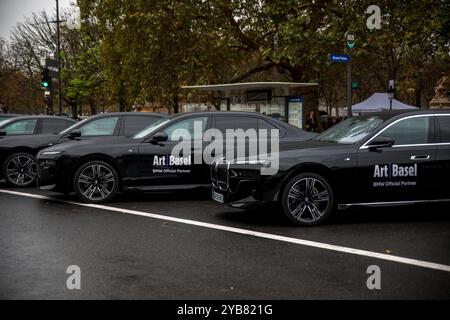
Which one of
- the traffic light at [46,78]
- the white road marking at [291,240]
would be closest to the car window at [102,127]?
the white road marking at [291,240]

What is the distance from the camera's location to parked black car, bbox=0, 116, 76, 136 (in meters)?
12.6

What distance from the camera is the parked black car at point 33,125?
495 inches

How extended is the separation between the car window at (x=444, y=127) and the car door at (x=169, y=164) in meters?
3.82

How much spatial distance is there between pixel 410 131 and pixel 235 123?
3.26 m

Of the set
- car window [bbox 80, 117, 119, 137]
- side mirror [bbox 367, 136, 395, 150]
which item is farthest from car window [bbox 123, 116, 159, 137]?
side mirror [bbox 367, 136, 395, 150]

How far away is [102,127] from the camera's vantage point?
1139cm

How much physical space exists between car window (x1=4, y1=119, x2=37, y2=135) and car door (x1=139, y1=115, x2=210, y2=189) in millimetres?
4328

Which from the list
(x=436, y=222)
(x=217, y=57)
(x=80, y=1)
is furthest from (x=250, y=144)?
(x=80, y=1)

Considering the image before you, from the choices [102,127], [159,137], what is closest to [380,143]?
[159,137]

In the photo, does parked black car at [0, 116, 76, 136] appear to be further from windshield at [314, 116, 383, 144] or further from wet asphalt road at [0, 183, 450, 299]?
windshield at [314, 116, 383, 144]

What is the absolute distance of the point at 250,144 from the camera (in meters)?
9.64

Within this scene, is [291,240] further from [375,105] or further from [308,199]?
[375,105]
